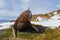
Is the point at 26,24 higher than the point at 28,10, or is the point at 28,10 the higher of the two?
the point at 28,10

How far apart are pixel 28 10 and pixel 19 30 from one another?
7788mm

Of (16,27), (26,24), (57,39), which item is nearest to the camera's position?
(57,39)

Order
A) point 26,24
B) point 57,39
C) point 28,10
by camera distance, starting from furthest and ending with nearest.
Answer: point 28,10 → point 26,24 → point 57,39

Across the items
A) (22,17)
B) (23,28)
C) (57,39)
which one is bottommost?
(57,39)

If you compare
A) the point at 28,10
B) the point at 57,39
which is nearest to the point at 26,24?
the point at 28,10

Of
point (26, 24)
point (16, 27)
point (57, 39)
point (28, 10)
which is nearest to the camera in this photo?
point (57, 39)

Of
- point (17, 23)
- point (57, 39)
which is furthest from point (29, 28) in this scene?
point (57, 39)

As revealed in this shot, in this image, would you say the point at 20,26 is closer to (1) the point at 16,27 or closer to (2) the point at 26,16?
(1) the point at 16,27

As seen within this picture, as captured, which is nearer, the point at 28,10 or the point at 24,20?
the point at 24,20

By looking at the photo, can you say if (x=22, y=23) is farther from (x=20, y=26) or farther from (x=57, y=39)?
(x=57, y=39)

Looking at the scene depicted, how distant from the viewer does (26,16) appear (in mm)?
35688

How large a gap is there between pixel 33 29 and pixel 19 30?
11.1 ft

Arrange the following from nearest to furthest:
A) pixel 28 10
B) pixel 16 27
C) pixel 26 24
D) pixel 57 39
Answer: pixel 57 39
pixel 16 27
pixel 26 24
pixel 28 10

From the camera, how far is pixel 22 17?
34719 millimetres
